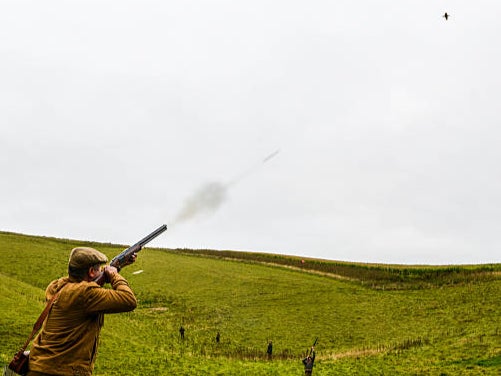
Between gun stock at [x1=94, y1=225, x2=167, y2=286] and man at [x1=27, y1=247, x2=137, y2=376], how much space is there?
0.33 meters

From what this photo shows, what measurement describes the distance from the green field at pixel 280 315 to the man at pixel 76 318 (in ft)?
61.3

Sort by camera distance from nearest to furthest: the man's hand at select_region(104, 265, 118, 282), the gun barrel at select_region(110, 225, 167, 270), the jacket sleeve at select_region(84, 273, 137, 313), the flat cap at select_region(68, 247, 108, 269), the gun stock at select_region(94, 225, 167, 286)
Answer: the jacket sleeve at select_region(84, 273, 137, 313) → the flat cap at select_region(68, 247, 108, 269) → the man's hand at select_region(104, 265, 118, 282) → the gun stock at select_region(94, 225, 167, 286) → the gun barrel at select_region(110, 225, 167, 270)

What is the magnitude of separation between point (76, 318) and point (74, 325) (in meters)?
0.09

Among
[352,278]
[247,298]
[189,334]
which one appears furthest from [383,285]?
[189,334]

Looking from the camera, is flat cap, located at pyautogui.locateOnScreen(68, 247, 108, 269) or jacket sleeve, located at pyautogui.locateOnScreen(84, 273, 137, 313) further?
flat cap, located at pyautogui.locateOnScreen(68, 247, 108, 269)

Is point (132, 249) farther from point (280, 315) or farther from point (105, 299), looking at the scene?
point (280, 315)

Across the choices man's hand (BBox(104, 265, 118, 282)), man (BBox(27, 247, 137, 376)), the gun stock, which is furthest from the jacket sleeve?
the gun stock

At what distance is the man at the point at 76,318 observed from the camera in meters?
6.05

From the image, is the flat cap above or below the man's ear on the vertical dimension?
above

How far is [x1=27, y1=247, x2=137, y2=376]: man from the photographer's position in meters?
6.05

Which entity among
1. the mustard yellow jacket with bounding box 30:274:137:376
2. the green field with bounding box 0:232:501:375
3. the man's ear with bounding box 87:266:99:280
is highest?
the man's ear with bounding box 87:266:99:280

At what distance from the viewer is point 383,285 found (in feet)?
192

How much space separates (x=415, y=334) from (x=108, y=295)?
37.5m

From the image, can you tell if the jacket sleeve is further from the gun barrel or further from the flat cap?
the gun barrel
